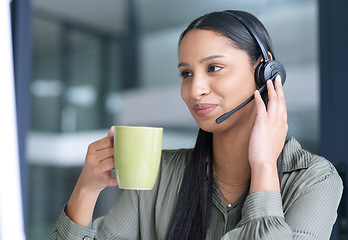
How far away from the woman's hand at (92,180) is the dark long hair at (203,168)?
A: 0.23 metres

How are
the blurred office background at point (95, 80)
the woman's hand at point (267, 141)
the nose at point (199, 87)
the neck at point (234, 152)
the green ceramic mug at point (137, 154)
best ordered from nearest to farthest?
the green ceramic mug at point (137, 154)
the woman's hand at point (267, 141)
the nose at point (199, 87)
the neck at point (234, 152)
the blurred office background at point (95, 80)

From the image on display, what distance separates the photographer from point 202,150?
→ 122 centimetres

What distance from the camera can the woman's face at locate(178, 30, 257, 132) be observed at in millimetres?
1033

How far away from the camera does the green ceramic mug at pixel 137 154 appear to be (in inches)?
32.2

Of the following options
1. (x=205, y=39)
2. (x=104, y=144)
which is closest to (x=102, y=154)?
(x=104, y=144)

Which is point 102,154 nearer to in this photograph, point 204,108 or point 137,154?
point 137,154

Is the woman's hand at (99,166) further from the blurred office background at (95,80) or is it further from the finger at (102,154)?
the blurred office background at (95,80)

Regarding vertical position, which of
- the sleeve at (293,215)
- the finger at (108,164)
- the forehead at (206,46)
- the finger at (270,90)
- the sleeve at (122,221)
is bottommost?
the sleeve at (122,221)

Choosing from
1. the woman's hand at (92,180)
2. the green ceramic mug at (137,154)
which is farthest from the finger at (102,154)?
the green ceramic mug at (137,154)

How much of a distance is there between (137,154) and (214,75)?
1.06ft

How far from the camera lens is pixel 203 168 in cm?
119

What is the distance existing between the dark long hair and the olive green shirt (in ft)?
0.11

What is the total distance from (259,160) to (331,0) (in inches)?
45.0

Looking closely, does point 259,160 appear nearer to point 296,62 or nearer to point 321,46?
point 321,46
